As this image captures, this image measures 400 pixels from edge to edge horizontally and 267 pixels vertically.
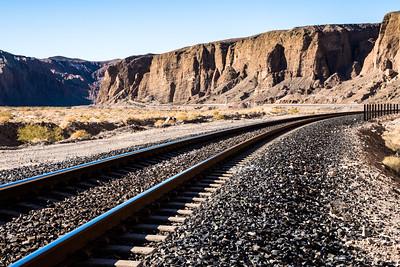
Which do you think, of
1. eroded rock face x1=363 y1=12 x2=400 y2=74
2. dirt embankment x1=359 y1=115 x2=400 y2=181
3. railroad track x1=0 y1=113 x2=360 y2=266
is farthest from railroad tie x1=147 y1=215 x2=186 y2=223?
eroded rock face x1=363 y1=12 x2=400 y2=74

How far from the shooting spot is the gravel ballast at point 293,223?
200 inches

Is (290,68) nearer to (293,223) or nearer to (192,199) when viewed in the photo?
(192,199)

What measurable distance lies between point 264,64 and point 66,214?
125714 millimetres

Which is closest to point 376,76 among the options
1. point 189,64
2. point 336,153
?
point 189,64

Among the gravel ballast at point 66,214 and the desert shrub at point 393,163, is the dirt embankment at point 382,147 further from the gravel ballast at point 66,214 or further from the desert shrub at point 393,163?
the gravel ballast at point 66,214

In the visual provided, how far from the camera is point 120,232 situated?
5895 mm

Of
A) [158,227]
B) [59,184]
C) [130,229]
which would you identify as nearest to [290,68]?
[59,184]

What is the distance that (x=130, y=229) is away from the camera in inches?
239

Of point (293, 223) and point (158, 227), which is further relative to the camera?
point (293, 223)

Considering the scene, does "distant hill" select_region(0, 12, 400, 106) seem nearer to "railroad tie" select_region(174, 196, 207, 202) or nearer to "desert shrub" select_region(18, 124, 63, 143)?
"desert shrub" select_region(18, 124, 63, 143)

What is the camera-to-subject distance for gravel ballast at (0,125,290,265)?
5.49 meters

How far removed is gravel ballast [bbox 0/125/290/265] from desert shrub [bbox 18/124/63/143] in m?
15.7

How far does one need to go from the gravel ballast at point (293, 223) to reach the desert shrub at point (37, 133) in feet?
55.4

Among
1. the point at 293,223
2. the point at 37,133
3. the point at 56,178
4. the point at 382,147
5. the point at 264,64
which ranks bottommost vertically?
the point at 382,147
